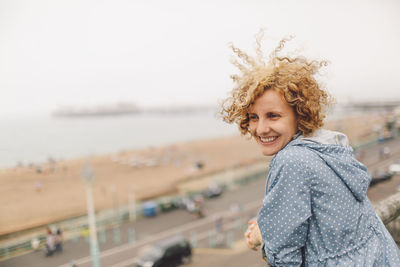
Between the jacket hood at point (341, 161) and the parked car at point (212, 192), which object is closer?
the jacket hood at point (341, 161)

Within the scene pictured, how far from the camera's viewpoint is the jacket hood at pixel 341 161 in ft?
3.83

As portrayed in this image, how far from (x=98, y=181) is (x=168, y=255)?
19.6 m

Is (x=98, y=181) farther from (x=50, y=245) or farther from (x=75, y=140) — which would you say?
(x=75, y=140)

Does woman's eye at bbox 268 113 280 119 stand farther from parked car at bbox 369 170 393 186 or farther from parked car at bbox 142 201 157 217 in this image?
parked car at bbox 142 201 157 217

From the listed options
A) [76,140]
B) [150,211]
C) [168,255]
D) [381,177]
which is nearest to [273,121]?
[381,177]

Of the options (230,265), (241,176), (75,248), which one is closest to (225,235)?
(230,265)

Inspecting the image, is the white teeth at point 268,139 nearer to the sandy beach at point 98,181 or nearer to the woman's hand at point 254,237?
the woman's hand at point 254,237

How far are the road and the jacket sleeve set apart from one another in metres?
9.59

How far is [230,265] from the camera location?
39.2ft

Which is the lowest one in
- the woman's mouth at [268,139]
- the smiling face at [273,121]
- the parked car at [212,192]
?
the parked car at [212,192]

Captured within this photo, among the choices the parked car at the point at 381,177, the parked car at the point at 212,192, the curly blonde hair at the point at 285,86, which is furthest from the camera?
the parked car at the point at 212,192

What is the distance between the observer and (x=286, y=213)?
1127 mm

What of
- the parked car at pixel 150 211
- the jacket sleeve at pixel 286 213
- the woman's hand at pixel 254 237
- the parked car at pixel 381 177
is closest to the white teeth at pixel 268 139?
the jacket sleeve at pixel 286 213

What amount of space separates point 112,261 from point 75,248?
2650 millimetres
